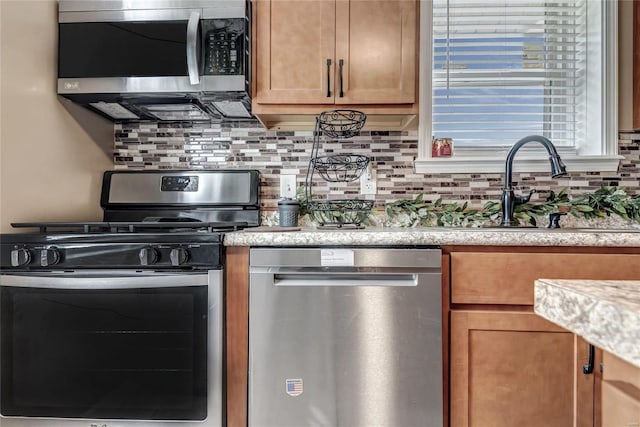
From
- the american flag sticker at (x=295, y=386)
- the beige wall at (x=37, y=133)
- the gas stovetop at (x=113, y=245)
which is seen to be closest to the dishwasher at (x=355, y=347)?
the american flag sticker at (x=295, y=386)

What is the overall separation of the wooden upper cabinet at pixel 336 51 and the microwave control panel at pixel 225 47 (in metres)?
0.08

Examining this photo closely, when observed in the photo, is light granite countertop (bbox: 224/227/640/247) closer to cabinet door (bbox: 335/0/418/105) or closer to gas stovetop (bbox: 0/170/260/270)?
gas stovetop (bbox: 0/170/260/270)

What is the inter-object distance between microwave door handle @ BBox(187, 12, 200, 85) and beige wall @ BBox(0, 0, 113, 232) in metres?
0.60

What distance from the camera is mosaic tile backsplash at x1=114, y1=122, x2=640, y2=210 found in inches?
72.9

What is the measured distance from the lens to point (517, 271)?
1.21 m

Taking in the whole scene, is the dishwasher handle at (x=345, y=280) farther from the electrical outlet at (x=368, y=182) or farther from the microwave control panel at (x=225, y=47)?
the microwave control panel at (x=225, y=47)

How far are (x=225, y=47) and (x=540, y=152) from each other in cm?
162

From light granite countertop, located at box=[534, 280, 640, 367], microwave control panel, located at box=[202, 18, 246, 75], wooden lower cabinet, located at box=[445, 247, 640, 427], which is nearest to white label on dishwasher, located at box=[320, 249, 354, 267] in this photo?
wooden lower cabinet, located at box=[445, 247, 640, 427]

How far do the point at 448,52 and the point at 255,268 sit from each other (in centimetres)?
155

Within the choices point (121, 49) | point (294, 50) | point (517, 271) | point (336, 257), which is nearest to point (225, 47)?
point (294, 50)

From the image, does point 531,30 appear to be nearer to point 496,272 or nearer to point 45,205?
point 496,272

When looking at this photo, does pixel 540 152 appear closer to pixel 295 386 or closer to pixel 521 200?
pixel 521 200

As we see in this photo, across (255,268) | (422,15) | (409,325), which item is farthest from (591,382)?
(422,15)

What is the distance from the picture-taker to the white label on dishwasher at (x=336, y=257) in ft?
3.99
